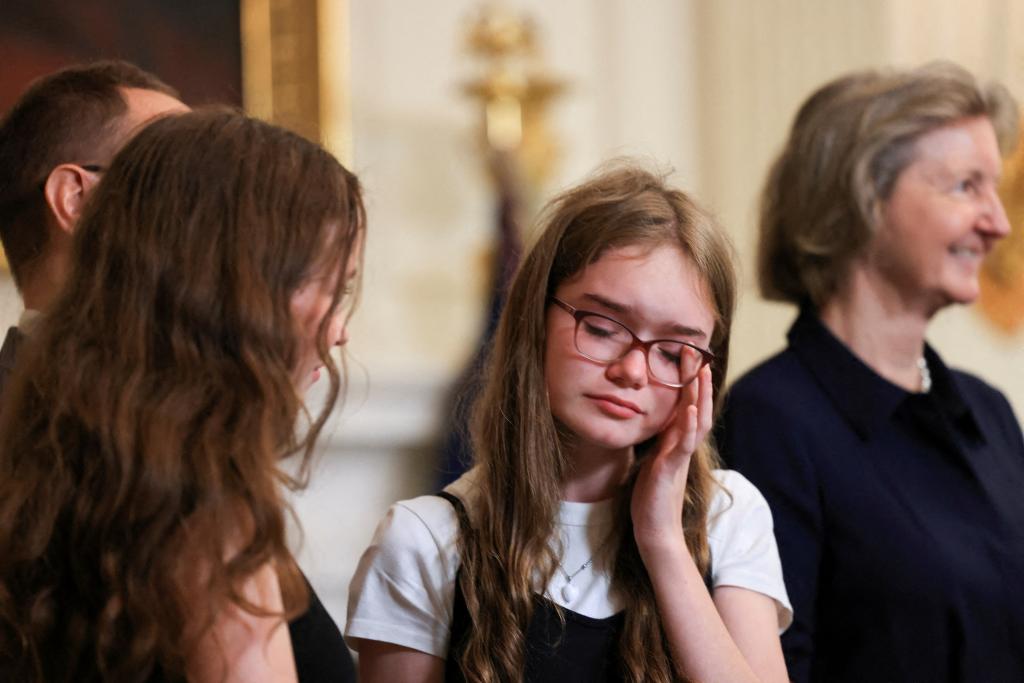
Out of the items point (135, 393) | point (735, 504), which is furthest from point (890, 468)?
point (135, 393)

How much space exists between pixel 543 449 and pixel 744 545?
40 cm

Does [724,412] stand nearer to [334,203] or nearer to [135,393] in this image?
[334,203]

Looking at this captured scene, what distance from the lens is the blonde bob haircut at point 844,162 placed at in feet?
9.88

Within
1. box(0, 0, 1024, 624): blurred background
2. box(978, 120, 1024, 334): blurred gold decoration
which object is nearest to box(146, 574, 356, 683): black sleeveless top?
box(0, 0, 1024, 624): blurred background

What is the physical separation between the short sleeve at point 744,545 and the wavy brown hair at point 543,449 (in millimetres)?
41

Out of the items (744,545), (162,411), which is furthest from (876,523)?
(162,411)

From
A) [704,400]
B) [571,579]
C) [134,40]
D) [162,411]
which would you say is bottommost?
[571,579]

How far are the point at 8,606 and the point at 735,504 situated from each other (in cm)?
119

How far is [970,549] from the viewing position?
2695 millimetres

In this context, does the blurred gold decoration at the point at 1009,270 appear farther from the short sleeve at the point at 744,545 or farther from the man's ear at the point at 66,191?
the man's ear at the point at 66,191

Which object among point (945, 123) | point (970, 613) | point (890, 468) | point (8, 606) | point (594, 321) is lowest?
point (970, 613)

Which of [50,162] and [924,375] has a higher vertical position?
[50,162]

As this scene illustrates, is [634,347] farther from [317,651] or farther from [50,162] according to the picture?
[50,162]

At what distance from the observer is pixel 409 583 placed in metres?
2.09
